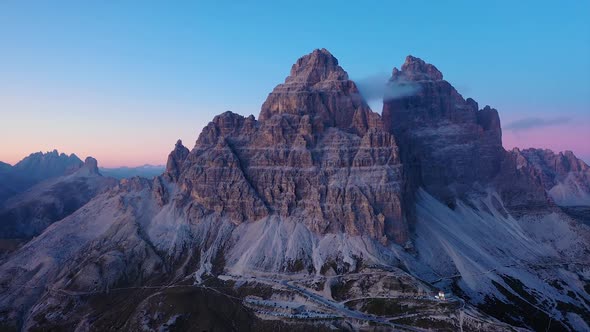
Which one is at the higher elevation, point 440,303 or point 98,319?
point 440,303

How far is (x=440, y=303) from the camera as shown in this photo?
17312 centimetres

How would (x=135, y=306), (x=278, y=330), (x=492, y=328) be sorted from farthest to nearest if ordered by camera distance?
1. (x=135, y=306)
2. (x=278, y=330)
3. (x=492, y=328)

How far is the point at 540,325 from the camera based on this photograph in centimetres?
19038

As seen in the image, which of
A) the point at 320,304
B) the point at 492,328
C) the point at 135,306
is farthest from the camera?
the point at 135,306

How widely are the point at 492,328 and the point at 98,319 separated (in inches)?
6307

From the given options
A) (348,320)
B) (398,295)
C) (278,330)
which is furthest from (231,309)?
(398,295)

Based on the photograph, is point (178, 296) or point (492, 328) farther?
point (178, 296)

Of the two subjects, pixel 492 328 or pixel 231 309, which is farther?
pixel 231 309

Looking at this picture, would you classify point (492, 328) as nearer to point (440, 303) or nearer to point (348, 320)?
point (440, 303)

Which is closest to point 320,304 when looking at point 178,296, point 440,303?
point 440,303

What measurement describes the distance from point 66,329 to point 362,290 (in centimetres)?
12971

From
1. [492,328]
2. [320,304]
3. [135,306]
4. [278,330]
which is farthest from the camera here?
[135,306]

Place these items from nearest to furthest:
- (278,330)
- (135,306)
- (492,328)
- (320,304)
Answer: (492,328) < (278,330) < (320,304) < (135,306)

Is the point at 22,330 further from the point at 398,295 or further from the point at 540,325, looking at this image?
the point at 540,325
